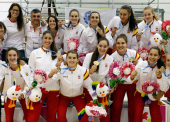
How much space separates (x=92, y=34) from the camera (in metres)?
3.85

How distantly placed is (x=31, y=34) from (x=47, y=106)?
64.0 inches

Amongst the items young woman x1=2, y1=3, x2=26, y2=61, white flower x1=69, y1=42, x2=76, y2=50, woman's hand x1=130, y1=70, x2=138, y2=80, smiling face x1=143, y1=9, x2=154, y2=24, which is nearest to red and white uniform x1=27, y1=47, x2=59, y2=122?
white flower x1=69, y1=42, x2=76, y2=50

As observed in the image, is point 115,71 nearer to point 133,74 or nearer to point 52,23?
point 133,74

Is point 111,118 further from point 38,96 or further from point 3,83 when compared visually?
point 3,83

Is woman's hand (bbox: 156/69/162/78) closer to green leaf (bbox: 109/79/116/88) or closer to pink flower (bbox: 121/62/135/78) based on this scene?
pink flower (bbox: 121/62/135/78)

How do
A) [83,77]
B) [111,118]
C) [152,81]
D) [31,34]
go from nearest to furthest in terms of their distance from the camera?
1. [152,81]
2. [83,77]
3. [111,118]
4. [31,34]

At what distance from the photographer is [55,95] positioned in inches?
125

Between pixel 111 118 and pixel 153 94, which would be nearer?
pixel 153 94

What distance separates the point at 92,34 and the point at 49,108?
1.74 m

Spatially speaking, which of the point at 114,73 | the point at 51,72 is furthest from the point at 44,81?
the point at 114,73

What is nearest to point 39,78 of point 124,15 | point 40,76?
point 40,76

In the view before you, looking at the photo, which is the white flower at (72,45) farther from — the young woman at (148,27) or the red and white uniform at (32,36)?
the young woman at (148,27)

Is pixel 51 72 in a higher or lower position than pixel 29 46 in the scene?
lower

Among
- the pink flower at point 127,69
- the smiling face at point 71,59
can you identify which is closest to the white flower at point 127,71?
the pink flower at point 127,69
